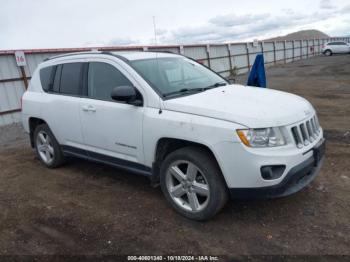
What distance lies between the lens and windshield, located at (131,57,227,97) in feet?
12.6

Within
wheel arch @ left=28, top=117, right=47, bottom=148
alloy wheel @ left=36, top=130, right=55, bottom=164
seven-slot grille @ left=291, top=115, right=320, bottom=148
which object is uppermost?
seven-slot grille @ left=291, top=115, right=320, bottom=148

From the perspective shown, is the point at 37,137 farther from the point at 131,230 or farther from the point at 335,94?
the point at 335,94

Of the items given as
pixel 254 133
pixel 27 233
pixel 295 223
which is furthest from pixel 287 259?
pixel 27 233

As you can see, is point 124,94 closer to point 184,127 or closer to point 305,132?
point 184,127

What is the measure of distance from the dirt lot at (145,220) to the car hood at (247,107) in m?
1.10

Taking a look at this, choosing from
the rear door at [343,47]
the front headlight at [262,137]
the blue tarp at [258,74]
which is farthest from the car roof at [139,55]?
the rear door at [343,47]

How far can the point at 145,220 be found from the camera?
12.0ft

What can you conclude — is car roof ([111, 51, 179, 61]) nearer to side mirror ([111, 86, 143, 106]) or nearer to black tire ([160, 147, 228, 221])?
side mirror ([111, 86, 143, 106])

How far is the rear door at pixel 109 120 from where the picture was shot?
384 cm

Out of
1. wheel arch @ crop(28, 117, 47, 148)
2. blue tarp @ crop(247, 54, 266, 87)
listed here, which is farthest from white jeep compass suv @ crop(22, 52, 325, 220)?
blue tarp @ crop(247, 54, 266, 87)

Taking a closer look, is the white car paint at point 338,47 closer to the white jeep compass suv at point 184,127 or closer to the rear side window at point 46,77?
the white jeep compass suv at point 184,127

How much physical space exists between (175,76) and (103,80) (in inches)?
37.7

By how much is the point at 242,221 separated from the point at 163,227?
0.86 m

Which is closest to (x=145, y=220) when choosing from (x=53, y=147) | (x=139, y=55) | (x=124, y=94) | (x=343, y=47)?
(x=124, y=94)
